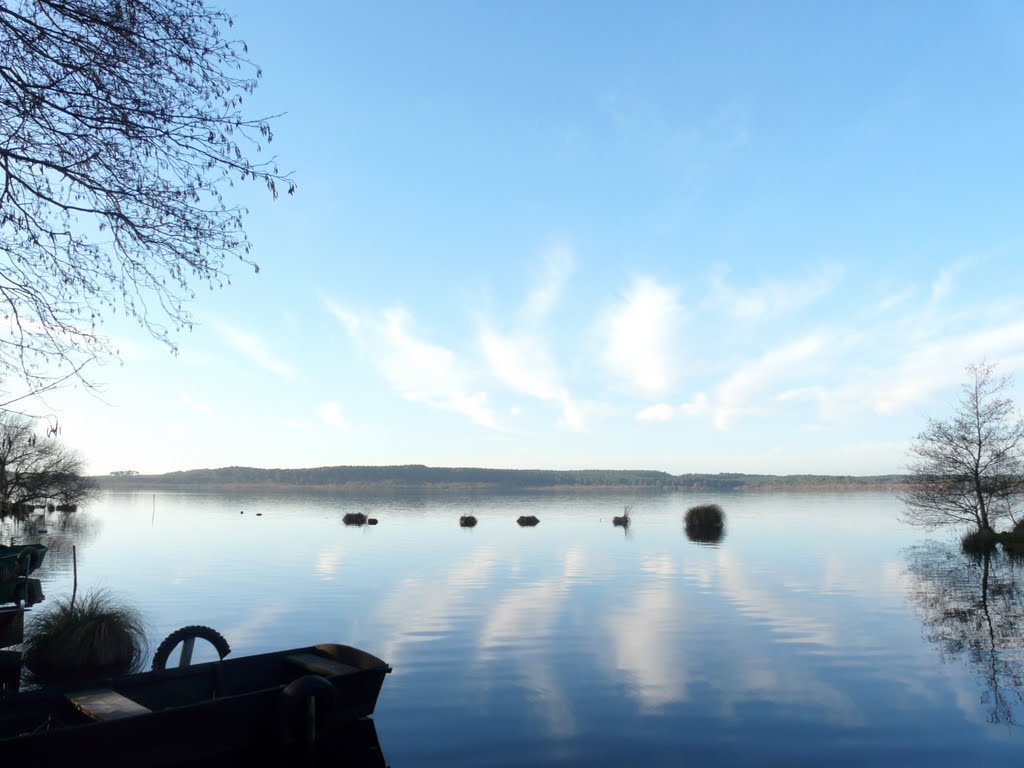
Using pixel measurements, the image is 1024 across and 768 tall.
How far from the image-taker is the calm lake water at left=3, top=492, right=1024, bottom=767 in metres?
13.6

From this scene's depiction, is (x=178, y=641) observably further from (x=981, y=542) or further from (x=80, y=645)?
(x=981, y=542)

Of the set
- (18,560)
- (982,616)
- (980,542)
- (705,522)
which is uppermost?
(18,560)

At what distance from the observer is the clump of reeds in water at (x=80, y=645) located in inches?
711

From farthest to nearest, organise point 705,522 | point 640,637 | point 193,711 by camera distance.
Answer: point 705,522 → point 640,637 → point 193,711

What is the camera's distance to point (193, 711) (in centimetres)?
1154

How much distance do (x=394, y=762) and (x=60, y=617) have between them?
38.2ft

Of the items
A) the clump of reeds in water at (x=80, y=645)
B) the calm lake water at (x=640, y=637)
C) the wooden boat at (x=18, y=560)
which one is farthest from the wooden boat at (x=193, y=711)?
the wooden boat at (x=18, y=560)

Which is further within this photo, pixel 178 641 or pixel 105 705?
pixel 178 641

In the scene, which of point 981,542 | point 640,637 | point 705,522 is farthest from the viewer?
point 705,522

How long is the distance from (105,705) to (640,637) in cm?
1529

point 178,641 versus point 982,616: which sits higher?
point 178,641

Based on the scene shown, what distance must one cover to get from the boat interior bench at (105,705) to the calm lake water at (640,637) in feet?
14.0

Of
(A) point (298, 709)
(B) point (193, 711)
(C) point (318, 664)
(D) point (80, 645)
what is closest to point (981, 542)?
(C) point (318, 664)

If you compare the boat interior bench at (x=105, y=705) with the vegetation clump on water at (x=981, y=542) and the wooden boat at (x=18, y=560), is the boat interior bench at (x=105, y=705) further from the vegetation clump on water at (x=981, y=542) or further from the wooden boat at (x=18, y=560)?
the vegetation clump on water at (x=981, y=542)
